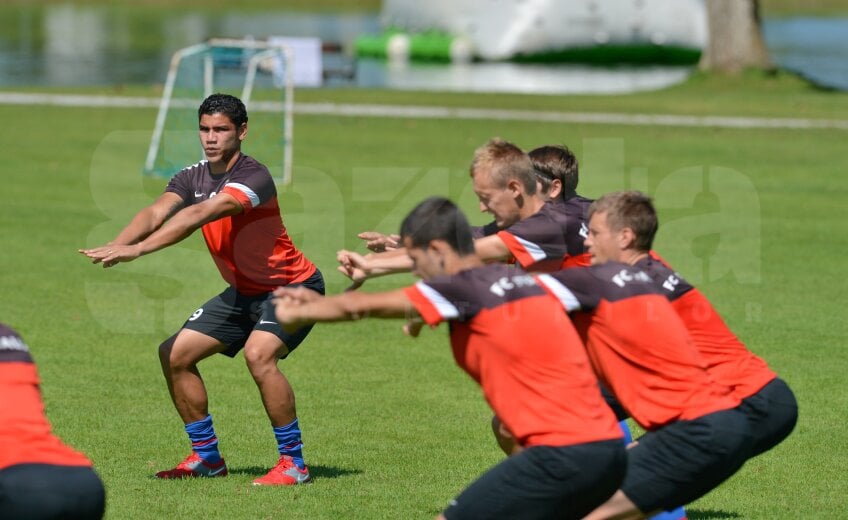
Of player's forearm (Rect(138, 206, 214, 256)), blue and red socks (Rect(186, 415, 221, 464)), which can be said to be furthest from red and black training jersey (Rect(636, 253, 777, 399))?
blue and red socks (Rect(186, 415, 221, 464))

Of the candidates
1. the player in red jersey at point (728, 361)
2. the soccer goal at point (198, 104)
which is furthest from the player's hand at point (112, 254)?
the soccer goal at point (198, 104)

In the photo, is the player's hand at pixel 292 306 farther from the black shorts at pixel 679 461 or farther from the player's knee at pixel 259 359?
the player's knee at pixel 259 359

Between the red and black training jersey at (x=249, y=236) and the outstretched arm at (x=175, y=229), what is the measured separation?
0.88ft

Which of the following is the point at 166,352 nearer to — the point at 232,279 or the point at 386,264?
the point at 232,279

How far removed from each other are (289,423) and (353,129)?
64.4 ft

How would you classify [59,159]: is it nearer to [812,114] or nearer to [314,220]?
[314,220]

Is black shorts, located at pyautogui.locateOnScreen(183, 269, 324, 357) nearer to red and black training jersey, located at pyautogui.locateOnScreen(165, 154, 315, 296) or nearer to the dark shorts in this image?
red and black training jersey, located at pyautogui.locateOnScreen(165, 154, 315, 296)

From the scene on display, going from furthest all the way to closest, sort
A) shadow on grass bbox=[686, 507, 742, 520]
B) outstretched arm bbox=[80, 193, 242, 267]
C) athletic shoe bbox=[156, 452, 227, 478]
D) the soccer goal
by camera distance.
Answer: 1. the soccer goal
2. athletic shoe bbox=[156, 452, 227, 478]
3. shadow on grass bbox=[686, 507, 742, 520]
4. outstretched arm bbox=[80, 193, 242, 267]

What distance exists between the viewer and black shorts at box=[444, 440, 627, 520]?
18.8 feet

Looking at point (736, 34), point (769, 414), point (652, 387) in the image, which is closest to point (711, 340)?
point (769, 414)

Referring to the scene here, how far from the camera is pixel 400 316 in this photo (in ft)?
19.6

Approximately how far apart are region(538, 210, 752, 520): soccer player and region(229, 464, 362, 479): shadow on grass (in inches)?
122

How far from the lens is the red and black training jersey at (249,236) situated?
893 centimetres

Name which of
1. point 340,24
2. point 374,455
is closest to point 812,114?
point 374,455
